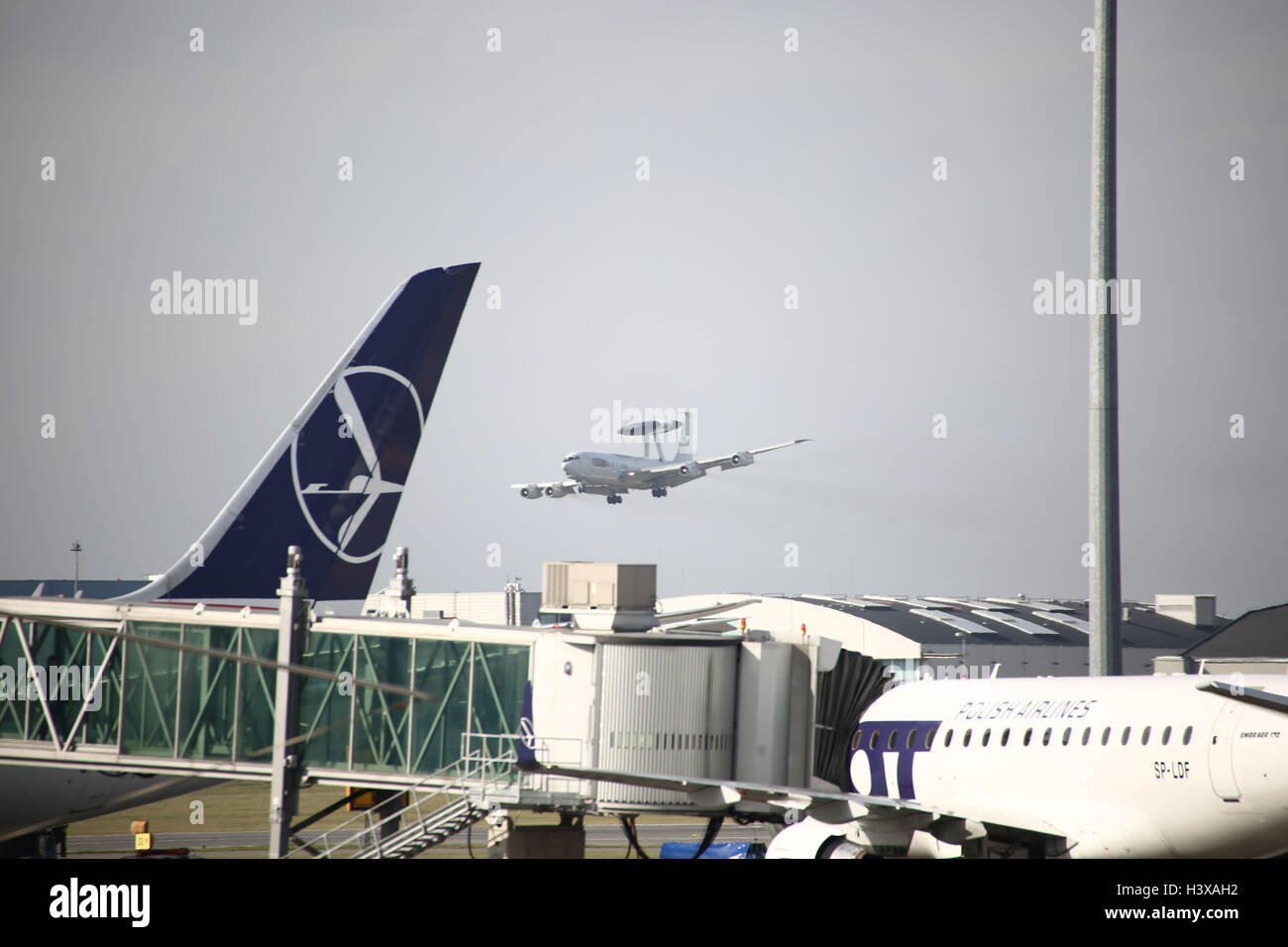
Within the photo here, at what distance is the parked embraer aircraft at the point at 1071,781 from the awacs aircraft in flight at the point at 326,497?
764cm

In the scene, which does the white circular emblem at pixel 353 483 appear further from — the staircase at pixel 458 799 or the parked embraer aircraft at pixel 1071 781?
the parked embraer aircraft at pixel 1071 781

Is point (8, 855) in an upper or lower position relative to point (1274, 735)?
lower

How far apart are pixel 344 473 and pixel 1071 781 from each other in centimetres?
1850

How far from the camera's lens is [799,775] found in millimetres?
31156

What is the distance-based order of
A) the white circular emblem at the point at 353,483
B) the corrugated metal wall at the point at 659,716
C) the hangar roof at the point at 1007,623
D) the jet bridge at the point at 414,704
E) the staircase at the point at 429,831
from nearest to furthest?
1. the corrugated metal wall at the point at 659,716
2. the jet bridge at the point at 414,704
3. the staircase at the point at 429,831
4. the white circular emblem at the point at 353,483
5. the hangar roof at the point at 1007,623

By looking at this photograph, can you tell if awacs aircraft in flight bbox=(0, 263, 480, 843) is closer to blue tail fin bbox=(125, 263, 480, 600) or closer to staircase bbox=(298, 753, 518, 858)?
blue tail fin bbox=(125, 263, 480, 600)

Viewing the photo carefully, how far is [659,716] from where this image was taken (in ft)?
97.2

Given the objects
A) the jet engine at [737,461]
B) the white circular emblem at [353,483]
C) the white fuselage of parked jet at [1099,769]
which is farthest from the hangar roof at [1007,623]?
the white circular emblem at [353,483]

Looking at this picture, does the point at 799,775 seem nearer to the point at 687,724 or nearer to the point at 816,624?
the point at 687,724

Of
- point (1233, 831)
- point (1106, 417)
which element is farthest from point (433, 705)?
point (1106, 417)

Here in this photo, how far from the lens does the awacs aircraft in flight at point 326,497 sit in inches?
1273

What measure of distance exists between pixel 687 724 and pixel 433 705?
18.1 feet

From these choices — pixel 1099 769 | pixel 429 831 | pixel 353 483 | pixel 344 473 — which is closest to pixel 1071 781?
pixel 1099 769

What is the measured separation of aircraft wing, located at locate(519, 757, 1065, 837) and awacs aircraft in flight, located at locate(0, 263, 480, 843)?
8.17 m
